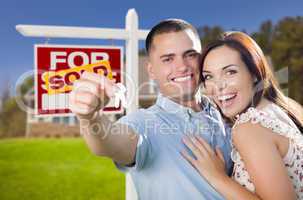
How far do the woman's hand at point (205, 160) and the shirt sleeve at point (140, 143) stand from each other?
0.09 m

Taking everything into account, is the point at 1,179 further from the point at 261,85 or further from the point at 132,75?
the point at 261,85

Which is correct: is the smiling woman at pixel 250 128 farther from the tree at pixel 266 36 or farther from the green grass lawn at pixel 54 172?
the tree at pixel 266 36

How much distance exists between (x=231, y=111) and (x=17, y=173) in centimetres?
353

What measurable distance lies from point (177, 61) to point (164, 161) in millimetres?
255

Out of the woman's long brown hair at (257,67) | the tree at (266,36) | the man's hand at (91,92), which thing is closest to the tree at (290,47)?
the tree at (266,36)

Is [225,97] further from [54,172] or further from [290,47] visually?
[290,47]

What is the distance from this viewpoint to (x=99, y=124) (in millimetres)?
686

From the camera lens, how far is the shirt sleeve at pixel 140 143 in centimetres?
86

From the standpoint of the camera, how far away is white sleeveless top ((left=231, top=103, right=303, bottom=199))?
86 cm

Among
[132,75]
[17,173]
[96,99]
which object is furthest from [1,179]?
[96,99]

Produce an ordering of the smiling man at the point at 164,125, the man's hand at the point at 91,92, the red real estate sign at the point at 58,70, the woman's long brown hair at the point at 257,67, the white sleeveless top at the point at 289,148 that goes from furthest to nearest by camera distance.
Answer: the red real estate sign at the point at 58,70 < the woman's long brown hair at the point at 257,67 < the white sleeveless top at the point at 289,148 < the smiling man at the point at 164,125 < the man's hand at the point at 91,92

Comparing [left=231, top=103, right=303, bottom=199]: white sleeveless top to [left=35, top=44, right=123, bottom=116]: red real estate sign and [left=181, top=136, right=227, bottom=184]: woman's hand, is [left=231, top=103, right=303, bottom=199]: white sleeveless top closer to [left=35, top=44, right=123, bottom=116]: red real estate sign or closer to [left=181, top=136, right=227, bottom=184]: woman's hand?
[left=181, top=136, right=227, bottom=184]: woman's hand

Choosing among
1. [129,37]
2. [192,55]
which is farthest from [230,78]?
[129,37]

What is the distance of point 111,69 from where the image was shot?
1.62 m
